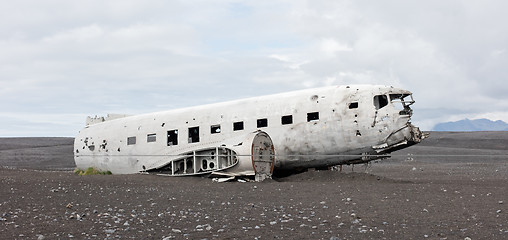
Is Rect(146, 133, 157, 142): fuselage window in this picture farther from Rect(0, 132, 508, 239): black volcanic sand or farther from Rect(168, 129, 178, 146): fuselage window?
Rect(0, 132, 508, 239): black volcanic sand

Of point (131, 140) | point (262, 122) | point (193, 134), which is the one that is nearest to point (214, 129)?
point (193, 134)

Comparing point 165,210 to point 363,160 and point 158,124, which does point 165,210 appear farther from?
point 158,124

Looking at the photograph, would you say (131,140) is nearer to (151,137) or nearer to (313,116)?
(151,137)

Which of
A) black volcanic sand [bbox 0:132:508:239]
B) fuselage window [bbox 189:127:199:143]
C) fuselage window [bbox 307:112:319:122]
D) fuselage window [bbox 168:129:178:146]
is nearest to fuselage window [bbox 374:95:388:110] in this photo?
fuselage window [bbox 307:112:319:122]

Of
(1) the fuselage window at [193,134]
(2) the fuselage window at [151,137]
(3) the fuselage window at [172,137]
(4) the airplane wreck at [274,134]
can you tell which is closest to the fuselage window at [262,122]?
(4) the airplane wreck at [274,134]

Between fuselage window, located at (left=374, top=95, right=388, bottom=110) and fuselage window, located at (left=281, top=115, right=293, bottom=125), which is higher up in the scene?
fuselage window, located at (left=374, top=95, right=388, bottom=110)

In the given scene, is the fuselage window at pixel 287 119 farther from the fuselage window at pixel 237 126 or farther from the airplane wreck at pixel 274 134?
the fuselage window at pixel 237 126

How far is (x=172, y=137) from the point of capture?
22031mm

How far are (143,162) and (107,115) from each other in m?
5.24

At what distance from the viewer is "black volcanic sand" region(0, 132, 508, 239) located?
27.6 feet

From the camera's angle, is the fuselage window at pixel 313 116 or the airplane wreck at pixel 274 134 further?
the fuselage window at pixel 313 116

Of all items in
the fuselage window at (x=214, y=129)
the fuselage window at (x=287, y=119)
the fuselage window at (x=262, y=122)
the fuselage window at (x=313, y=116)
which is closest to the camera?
the fuselage window at (x=313, y=116)

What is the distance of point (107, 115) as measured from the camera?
2622cm

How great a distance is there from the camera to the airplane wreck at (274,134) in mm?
17453
